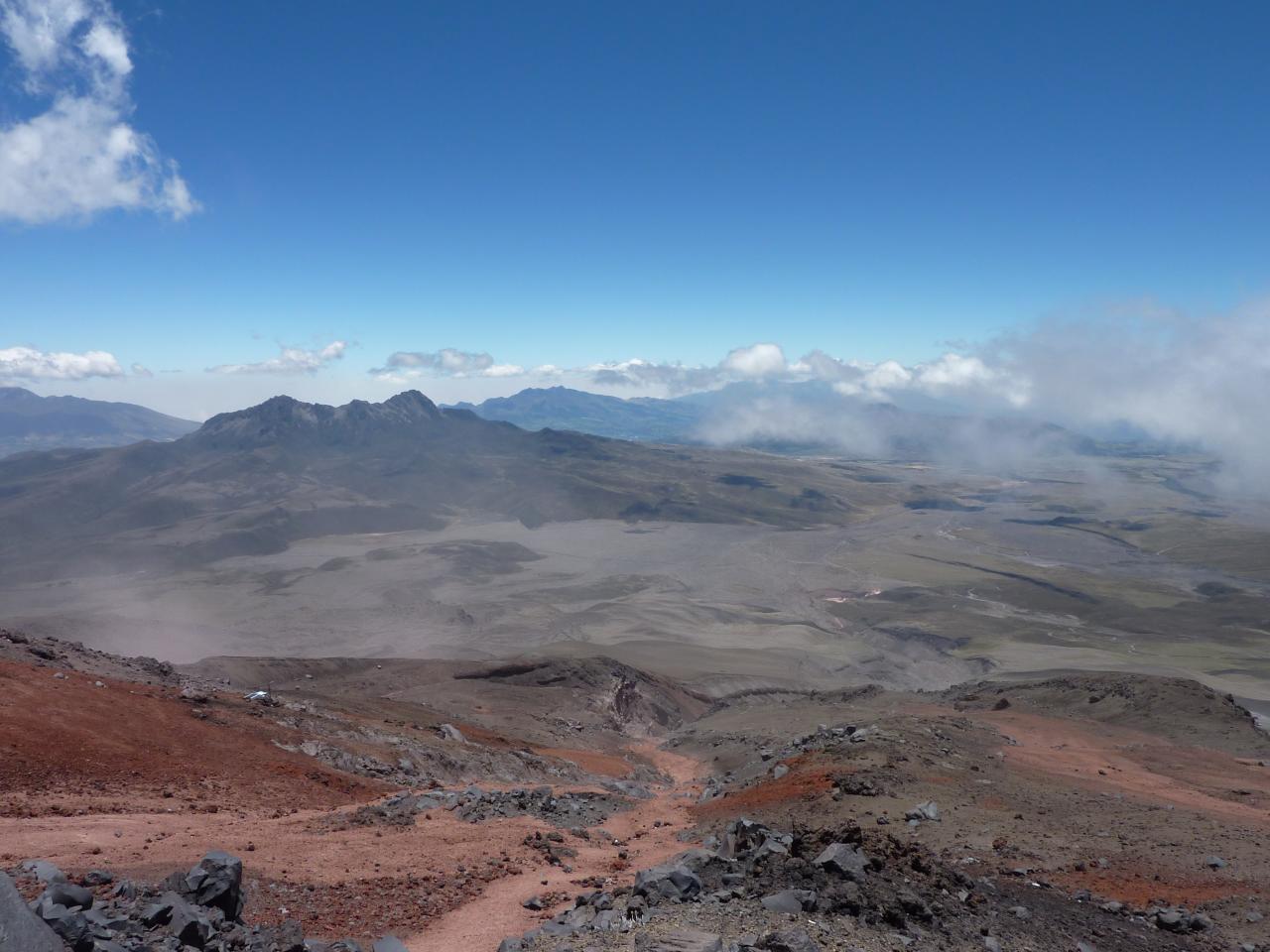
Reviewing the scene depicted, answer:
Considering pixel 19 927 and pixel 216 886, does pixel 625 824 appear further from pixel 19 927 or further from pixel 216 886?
pixel 19 927

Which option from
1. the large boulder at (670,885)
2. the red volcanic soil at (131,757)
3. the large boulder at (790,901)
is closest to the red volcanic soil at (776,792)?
the red volcanic soil at (131,757)

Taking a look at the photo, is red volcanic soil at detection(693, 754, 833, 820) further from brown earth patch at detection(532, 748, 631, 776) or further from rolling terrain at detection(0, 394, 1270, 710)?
rolling terrain at detection(0, 394, 1270, 710)

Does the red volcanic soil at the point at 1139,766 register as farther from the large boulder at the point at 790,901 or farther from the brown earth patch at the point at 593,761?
the large boulder at the point at 790,901

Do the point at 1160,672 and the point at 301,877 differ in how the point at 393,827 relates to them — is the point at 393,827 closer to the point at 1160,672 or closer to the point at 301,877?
the point at 301,877

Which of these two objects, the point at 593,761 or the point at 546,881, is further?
the point at 593,761

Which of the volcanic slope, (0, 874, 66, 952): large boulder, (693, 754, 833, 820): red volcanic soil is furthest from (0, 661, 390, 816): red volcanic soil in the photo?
(693, 754, 833, 820): red volcanic soil

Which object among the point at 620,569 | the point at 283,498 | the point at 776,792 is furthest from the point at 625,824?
the point at 283,498
